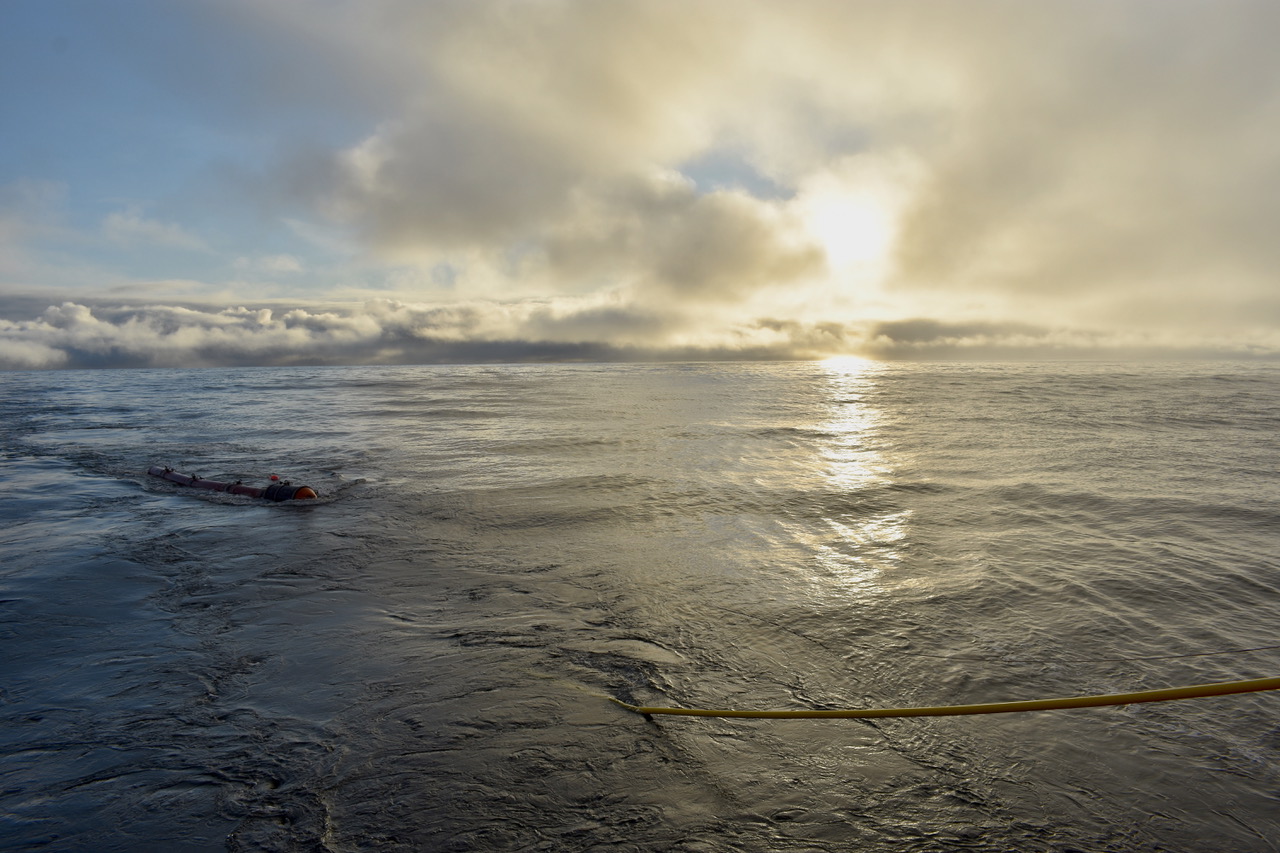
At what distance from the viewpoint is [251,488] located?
15.4 m

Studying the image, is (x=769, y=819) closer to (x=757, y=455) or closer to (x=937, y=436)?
(x=757, y=455)

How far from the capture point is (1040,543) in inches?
433

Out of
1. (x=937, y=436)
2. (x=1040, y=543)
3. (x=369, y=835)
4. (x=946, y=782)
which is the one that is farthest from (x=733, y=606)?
(x=937, y=436)

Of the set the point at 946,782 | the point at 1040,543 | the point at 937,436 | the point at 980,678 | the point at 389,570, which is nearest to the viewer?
the point at 946,782

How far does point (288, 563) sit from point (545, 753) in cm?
732

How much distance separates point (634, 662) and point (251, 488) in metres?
13.1

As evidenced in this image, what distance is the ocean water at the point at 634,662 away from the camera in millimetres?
4465

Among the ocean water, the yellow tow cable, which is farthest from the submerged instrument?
the yellow tow cable

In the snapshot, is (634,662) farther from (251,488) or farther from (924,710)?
(251,488)

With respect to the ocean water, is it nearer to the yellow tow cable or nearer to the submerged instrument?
the yellow tow cable

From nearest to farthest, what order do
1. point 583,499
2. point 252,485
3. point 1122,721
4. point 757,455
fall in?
point 1122,721 → point 583,499 → point 252,485 → point 757,455

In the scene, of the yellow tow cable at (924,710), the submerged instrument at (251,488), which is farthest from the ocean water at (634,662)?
the submerged instrument at (251,488)

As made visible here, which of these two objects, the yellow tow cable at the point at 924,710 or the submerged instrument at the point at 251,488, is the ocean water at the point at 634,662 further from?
the submerged instrument at the point at 251,488

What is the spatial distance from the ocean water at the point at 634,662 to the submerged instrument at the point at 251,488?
494 mm
